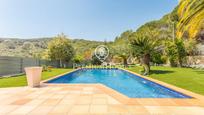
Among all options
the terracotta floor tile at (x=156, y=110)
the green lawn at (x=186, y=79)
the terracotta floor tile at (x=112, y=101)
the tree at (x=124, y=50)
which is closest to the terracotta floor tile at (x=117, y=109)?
the terracotta floor tile at (x=112, y=101)

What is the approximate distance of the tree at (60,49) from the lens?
27969 mm

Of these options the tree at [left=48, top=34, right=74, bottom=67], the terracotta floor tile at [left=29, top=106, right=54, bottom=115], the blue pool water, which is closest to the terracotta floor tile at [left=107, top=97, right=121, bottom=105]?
the terracotta floor tile at [left=29, top=106, right=54, bottom=115]

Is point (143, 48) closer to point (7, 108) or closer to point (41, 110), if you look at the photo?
point (41, 110)

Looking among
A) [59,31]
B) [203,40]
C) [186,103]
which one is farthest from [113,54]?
[186,103]

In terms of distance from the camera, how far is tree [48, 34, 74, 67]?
28.0 m

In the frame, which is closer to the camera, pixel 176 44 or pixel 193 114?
pixel 193 114

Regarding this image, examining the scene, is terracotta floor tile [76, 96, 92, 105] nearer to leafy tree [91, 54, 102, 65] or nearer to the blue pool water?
the blue pool water

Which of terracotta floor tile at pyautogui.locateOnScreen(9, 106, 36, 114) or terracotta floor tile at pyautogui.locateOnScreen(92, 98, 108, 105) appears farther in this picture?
terracotta floor tile at pyautogui.locateOnScreen(92, 98, 108, 105)

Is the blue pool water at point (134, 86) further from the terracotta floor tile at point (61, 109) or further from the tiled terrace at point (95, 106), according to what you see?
the terracotta floor tile at point (61, 109)

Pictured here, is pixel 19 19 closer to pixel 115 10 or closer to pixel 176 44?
pixel 115 10

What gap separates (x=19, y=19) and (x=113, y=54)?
Result: 796 inches

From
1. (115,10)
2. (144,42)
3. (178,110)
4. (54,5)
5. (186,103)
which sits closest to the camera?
(178,110)

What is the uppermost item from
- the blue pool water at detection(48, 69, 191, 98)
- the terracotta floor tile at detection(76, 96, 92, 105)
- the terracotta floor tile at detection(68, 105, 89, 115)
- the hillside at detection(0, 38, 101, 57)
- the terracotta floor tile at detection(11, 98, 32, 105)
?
the hillside at detection(0, 38, 101, 57)

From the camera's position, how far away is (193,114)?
14.4 feet
